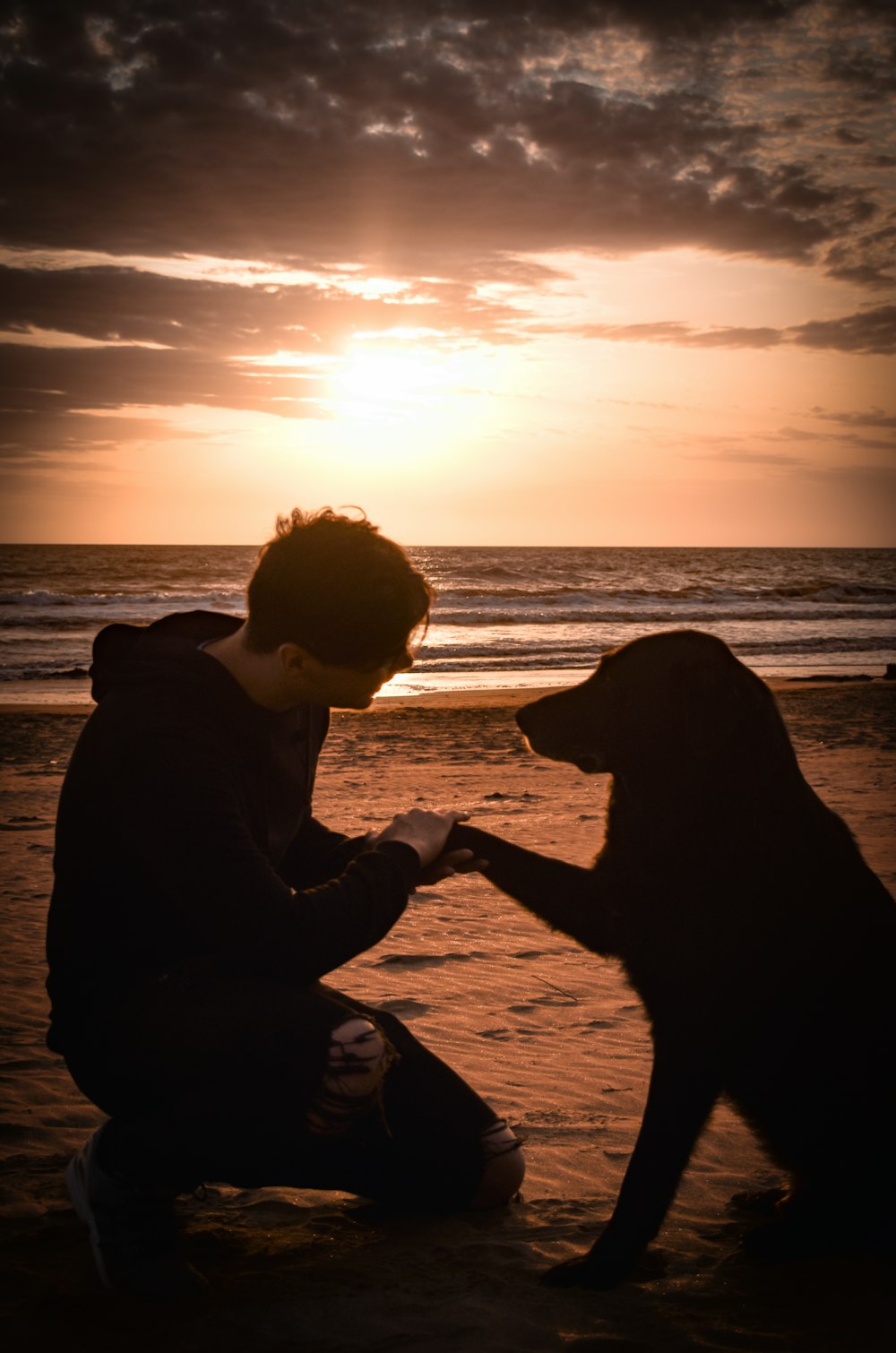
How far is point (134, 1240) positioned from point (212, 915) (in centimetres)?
81

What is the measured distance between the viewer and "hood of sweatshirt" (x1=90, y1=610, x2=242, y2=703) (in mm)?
2357

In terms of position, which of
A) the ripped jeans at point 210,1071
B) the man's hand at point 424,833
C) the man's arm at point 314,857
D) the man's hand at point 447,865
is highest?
the man's hand at point 424,833

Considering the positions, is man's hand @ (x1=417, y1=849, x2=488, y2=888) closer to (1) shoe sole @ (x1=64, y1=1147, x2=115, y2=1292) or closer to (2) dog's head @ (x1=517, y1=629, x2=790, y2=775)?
(2) dog's head @ (x1=517, y1=629, x2=790, y2=775)

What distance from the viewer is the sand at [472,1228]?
2201 mm

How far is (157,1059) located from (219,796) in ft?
1.95

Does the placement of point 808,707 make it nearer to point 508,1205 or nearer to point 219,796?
point 508,1205

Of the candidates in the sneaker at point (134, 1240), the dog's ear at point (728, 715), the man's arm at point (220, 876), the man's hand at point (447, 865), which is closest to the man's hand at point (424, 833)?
the man's hand at point (447, 865)

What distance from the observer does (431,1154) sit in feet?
8.86

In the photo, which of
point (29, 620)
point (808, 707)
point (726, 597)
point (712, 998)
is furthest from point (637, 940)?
point (726, 597)

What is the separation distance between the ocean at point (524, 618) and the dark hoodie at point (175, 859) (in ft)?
40.0

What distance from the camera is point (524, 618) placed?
2781 cm

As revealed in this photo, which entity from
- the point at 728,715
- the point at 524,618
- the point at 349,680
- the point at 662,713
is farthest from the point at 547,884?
the point at 524,618

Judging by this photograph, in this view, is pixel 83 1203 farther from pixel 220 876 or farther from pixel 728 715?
pixel 728 715

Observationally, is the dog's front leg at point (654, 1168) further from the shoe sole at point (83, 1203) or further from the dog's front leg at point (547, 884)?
the shoe sole at point (83, 1203)
